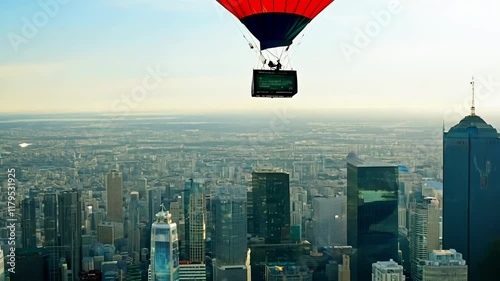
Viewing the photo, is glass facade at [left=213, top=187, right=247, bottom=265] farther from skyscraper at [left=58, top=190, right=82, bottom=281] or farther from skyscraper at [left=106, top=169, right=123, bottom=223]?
skyscraper at [left=58, top=190, right=82, bottom=281]

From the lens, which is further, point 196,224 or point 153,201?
point 196,224

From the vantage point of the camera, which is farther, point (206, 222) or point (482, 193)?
point (482, 193)

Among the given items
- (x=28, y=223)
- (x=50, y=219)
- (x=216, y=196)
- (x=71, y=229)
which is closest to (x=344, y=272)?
(x=216, y=196)

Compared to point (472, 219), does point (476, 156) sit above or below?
above

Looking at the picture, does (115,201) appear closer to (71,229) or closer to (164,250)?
(71,229)

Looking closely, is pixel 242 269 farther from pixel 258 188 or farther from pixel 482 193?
pixel 482 193

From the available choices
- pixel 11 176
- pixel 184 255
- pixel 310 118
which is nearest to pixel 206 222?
pixel 184 255

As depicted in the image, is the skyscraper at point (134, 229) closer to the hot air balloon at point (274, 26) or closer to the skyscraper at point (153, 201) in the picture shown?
the skyscraper at point (153, 201)
